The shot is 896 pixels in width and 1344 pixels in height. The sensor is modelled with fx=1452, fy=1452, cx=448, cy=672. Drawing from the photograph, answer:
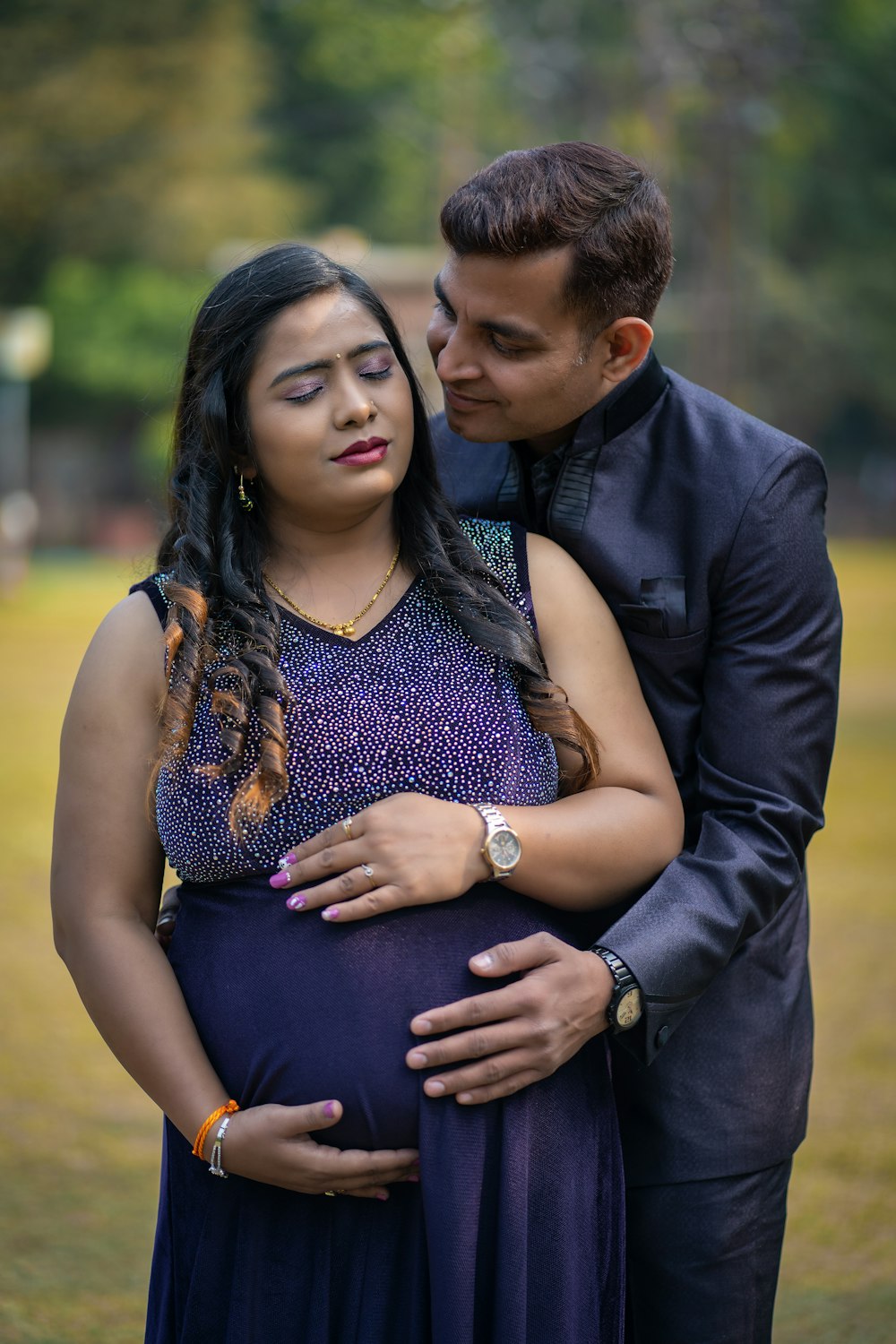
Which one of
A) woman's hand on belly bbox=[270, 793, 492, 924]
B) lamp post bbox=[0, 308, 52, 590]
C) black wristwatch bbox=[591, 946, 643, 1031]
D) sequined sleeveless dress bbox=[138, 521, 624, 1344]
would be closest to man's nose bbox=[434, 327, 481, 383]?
sequined sleeveless dress bbox=[138, 521, 624, 1344]

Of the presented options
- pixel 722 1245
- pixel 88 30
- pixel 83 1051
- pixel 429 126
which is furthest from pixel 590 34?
pixel 722 1245

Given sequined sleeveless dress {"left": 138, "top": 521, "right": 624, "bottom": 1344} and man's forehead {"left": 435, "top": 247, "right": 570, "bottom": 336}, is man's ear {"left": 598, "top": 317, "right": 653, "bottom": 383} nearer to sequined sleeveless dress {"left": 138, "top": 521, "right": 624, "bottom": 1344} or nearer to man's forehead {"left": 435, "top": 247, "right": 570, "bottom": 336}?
man's forehead {"left": 435, "top": 247, "right": 570, "bottom": 336}

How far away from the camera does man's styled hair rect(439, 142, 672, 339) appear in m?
2.32

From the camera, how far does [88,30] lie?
34188mm

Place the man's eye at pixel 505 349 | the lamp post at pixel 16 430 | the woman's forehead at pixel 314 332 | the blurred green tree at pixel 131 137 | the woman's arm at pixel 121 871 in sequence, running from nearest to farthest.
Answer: the woman's arm at pixel 121 871 → the woman's forehead at pixel 314 332 → the man's eye at pixel 505 349 → the lamp post at pixel 16 430 → the blurred green tree at pixel 131 137

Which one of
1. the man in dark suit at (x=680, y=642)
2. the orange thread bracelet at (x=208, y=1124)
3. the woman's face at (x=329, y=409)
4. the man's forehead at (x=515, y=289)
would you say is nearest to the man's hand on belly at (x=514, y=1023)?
the man in dark suit at (x=680, y=642)

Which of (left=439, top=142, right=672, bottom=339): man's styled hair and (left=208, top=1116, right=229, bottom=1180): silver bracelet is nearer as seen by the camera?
(left=208, top=1116, right=229, bottom=1180): silver bracelet

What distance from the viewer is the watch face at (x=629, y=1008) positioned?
7.20 ft

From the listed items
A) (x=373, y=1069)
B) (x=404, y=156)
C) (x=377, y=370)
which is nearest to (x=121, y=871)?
(x=373, y=1069)

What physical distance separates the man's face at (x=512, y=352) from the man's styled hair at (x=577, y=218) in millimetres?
27

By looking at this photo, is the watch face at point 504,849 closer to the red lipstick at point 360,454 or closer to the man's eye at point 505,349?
the red lipstick at point 360,454

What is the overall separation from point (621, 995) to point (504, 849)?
30cm

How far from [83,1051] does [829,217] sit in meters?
41.6

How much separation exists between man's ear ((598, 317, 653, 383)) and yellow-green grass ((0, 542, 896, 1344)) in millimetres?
896
